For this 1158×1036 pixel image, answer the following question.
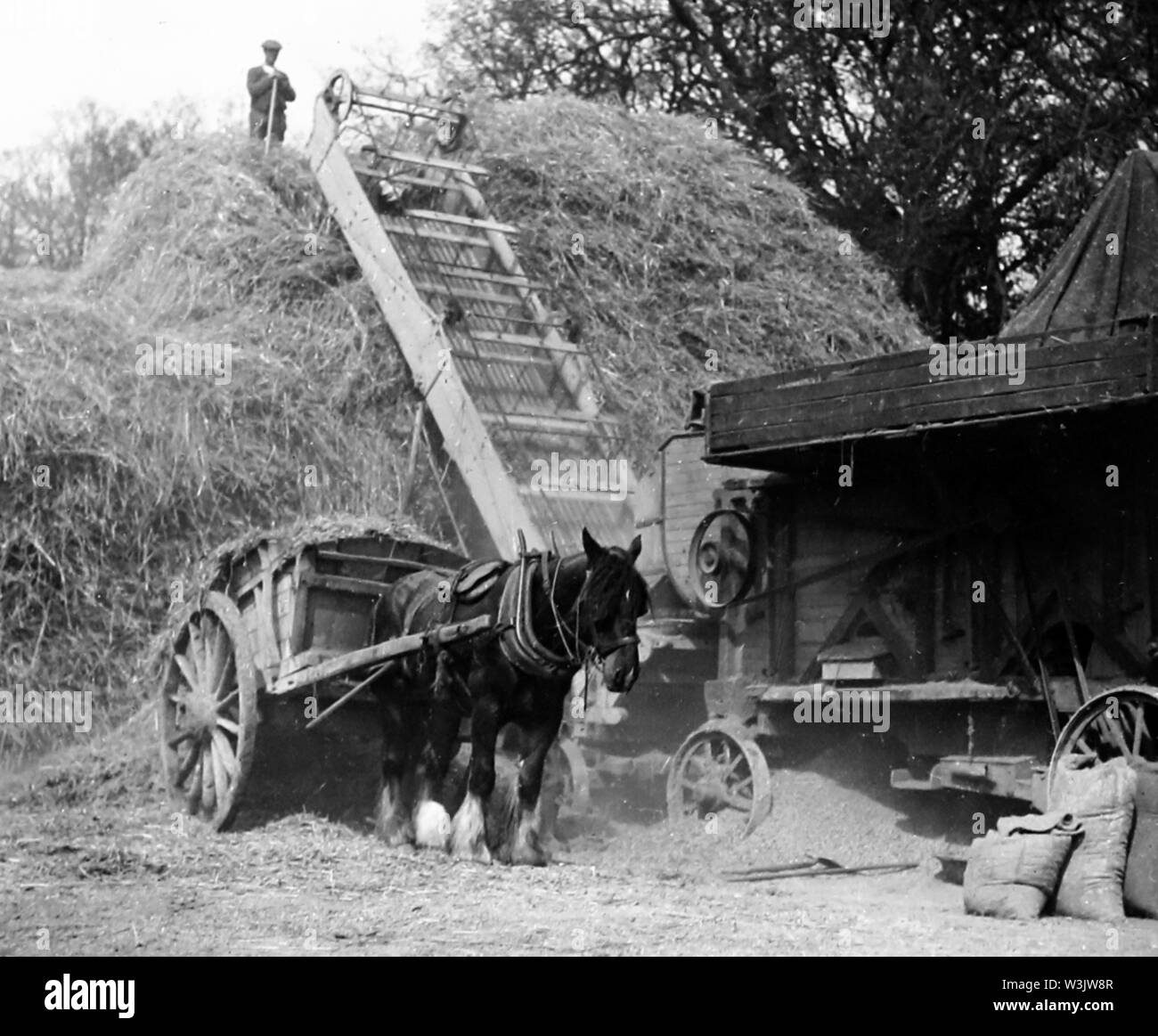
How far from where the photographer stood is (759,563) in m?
12.6

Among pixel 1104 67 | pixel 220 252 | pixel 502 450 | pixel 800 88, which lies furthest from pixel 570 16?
pixel 502 450

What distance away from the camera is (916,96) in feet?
67.3

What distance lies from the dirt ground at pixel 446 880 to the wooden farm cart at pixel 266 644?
38 cm

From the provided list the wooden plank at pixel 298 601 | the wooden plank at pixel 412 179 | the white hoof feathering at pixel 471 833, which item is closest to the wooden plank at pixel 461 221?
the wooden plank at pixel 412 179

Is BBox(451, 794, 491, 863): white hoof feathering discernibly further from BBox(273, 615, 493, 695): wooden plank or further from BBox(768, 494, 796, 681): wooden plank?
BBox(768, 494, 796, 681): wooden plank

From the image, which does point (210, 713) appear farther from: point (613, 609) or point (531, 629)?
point (613, 609)

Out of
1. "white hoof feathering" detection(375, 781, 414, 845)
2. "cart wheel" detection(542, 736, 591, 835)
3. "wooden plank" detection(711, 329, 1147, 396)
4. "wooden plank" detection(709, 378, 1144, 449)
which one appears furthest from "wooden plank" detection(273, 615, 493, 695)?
"wooden plank" detection(711, 329, 1147, 396)

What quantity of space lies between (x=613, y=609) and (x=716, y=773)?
3022 millimetres

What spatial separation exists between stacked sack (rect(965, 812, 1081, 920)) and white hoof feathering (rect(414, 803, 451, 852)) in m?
2.92

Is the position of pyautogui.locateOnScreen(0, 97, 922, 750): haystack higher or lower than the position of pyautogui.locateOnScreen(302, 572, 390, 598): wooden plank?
higher

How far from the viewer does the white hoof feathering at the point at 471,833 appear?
10141mm

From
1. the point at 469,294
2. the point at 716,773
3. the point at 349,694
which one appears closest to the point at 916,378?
the point at 716,773

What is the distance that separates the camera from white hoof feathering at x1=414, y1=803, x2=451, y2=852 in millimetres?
10453
